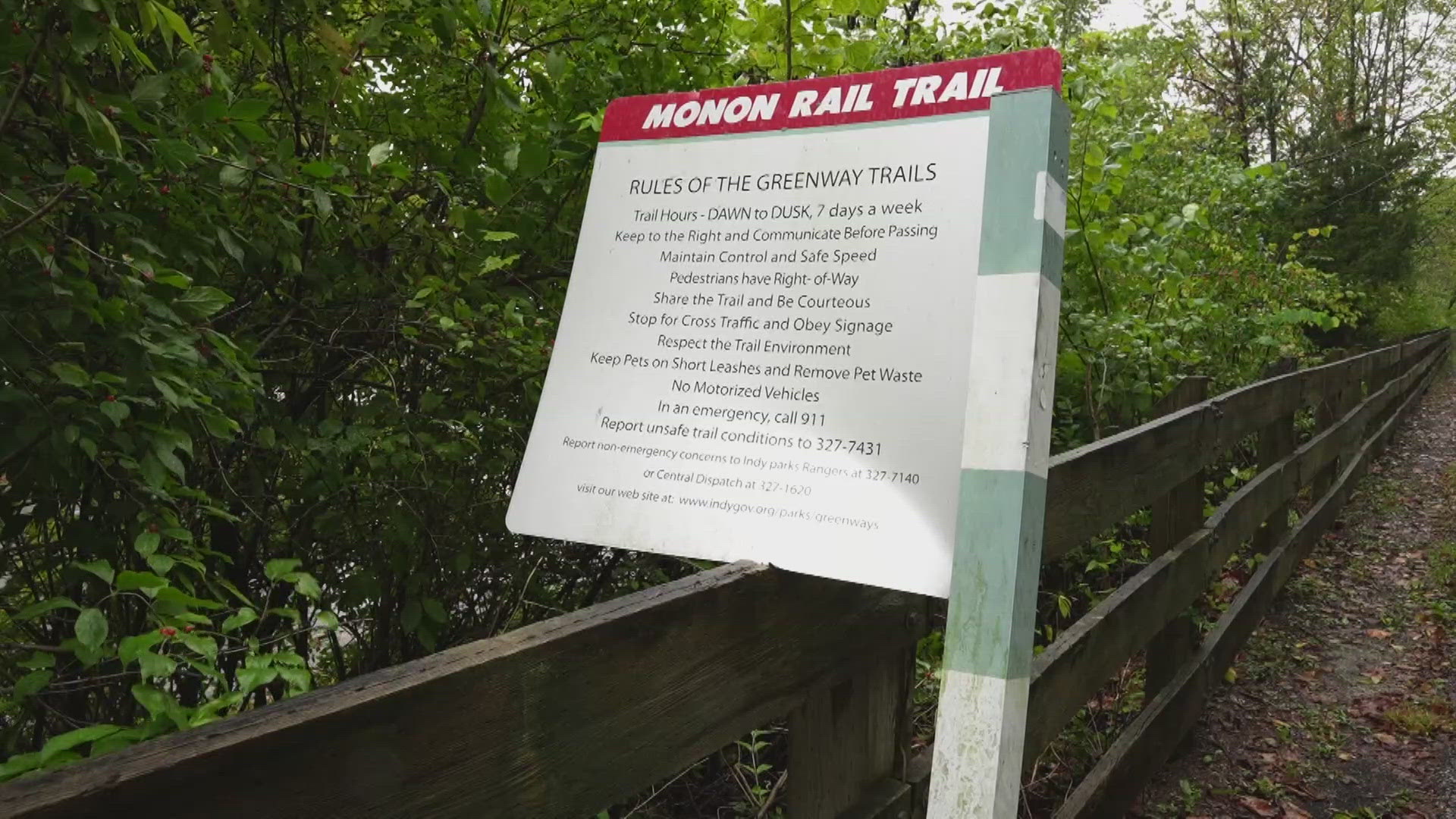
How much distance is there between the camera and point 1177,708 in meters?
3.27

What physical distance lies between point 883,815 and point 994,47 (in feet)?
11.3

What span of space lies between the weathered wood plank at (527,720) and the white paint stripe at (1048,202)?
64cm

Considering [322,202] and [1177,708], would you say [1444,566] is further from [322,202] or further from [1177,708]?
[322,202]

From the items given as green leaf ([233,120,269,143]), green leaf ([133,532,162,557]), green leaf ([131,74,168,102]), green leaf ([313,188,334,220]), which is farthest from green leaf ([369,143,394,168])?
green leaf ([133,532,162,557])

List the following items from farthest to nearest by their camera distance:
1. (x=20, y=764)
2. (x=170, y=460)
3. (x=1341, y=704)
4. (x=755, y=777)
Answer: (x=1341, y=704) < (x=755, y=777) < (x=170, y=460) < (x=20, y=764)

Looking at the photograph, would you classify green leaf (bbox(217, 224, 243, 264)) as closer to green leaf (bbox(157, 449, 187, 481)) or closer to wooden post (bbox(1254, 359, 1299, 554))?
green leaf (bbox(157, 449, 187, 481))

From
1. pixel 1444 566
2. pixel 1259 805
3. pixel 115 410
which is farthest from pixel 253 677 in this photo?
pixel 1444 566

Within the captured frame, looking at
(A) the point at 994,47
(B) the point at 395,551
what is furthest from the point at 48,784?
(A) the point at 994,47

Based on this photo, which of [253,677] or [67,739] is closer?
[67,739]

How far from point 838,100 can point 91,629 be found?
150 cm

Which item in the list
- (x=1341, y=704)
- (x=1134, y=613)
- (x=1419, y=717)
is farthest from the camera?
(x=1341, y=704)

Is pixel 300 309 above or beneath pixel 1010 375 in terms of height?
above

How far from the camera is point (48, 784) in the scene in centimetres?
69

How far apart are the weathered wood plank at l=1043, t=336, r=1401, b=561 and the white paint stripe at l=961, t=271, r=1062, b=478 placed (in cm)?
45
